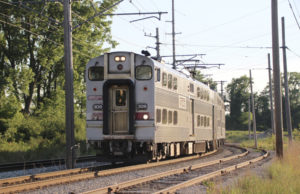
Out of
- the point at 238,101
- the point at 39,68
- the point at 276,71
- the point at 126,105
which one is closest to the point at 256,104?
the point at 238,101

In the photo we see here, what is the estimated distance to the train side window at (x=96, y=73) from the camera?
17.9 m

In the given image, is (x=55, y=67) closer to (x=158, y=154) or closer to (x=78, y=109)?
(x=78, y=109)

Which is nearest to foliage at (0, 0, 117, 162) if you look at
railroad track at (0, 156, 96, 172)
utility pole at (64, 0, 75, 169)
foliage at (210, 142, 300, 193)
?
railroad track at (0, 156, 96, 172)

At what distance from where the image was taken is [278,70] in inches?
768

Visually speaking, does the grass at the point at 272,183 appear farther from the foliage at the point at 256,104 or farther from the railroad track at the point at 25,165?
the foliage at the point at 256,104

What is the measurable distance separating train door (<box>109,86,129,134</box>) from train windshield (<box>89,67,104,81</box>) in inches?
25.8

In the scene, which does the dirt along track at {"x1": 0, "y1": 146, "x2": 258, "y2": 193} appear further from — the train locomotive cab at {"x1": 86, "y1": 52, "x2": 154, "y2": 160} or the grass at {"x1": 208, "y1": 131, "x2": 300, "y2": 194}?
the grass at {"x1": 208, "y1": 131, "x2": 300, "y2": 194}

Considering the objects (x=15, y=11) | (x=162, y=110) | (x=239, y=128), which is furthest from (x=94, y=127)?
(x=239, y=128)

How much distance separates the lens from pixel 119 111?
1756 centimetres

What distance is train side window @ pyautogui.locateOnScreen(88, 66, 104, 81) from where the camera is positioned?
1794cm

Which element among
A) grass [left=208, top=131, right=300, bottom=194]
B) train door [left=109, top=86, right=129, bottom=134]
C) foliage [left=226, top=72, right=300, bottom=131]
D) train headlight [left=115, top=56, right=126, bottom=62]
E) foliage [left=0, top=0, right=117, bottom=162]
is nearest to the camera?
grass [left=208, top=131, right=300, bottom=194]

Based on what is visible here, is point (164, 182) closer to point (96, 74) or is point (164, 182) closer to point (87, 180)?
point (87, 180)

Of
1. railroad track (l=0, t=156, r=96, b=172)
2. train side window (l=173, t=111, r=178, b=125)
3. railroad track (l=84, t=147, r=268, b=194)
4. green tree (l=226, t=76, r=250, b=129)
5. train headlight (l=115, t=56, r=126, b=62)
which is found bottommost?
railroad track (l=84, t=147, r=268, b=194)

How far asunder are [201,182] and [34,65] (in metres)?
24.9
